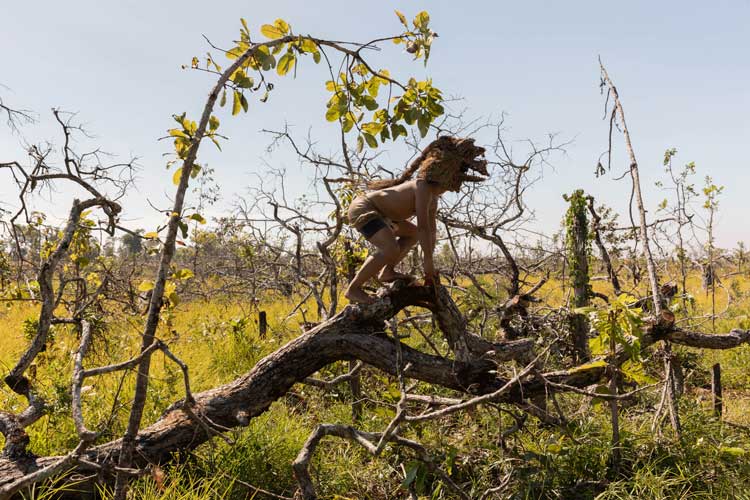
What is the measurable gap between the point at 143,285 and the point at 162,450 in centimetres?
122

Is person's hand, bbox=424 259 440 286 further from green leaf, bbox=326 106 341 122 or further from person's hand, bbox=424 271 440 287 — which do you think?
green leaf, bbox=326 106 341 122

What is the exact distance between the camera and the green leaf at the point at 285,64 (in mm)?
2373

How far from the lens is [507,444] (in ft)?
12.2

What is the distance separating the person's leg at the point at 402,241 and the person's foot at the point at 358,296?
174 mm

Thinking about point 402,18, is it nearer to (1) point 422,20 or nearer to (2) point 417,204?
→ (1) point 422,20

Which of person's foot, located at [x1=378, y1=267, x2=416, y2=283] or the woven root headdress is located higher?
the woven root headdress

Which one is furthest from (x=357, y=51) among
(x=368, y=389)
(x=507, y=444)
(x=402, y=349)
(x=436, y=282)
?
(x=368, y=389)

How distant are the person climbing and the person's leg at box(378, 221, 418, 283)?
16 millimetres

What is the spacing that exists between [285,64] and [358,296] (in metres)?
1.61

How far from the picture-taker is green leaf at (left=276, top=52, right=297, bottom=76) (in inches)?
93.4

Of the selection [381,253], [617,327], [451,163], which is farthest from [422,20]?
[617,327]

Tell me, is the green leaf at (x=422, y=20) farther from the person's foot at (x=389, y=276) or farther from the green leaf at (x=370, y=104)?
the person's foot at (x=389, y=276)

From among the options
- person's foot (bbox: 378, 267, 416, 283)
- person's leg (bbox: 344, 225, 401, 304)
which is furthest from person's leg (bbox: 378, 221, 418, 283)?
person's leg (bbox: 344, 225, 401, 304)

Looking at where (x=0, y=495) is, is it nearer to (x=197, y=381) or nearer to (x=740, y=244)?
(x=197, y=381)
